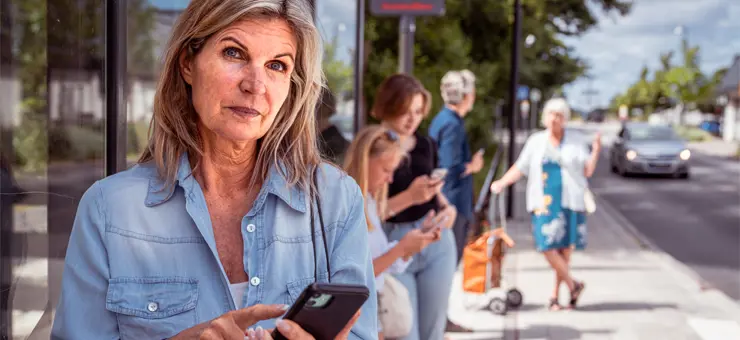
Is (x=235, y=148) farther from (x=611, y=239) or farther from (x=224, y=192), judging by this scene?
(x=611, y=239)

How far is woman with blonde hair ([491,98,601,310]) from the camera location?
777 cm

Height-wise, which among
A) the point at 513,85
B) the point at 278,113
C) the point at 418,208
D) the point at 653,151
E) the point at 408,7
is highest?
the point at 408,7

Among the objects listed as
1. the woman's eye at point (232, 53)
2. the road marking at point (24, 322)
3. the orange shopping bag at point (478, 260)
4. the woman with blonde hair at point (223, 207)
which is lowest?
the orange shopping bag at point (478, 260)

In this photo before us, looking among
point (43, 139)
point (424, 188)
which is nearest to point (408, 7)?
point (424, 188)

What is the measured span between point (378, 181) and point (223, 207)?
2318 mm

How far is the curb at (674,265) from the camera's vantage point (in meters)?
8.73

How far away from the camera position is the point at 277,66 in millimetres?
1897

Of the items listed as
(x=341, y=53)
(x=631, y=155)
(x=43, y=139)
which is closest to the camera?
(x=43, y=139)

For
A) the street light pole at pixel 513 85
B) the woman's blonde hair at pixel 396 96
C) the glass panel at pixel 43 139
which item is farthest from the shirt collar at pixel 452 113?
the street light pole at pixel 513 85

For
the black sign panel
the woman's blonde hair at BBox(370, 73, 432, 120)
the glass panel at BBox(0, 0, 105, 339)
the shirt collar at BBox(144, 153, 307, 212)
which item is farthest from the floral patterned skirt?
the shirt collar at BBox(144, 153, 307, 212)

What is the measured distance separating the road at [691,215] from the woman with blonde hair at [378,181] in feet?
21.0

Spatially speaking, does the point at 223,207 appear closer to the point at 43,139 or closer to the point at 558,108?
the point at 43,139

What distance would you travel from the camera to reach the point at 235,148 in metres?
1.94

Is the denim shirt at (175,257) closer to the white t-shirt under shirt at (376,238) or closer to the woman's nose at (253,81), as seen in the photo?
the woman's nose at (253,81)
